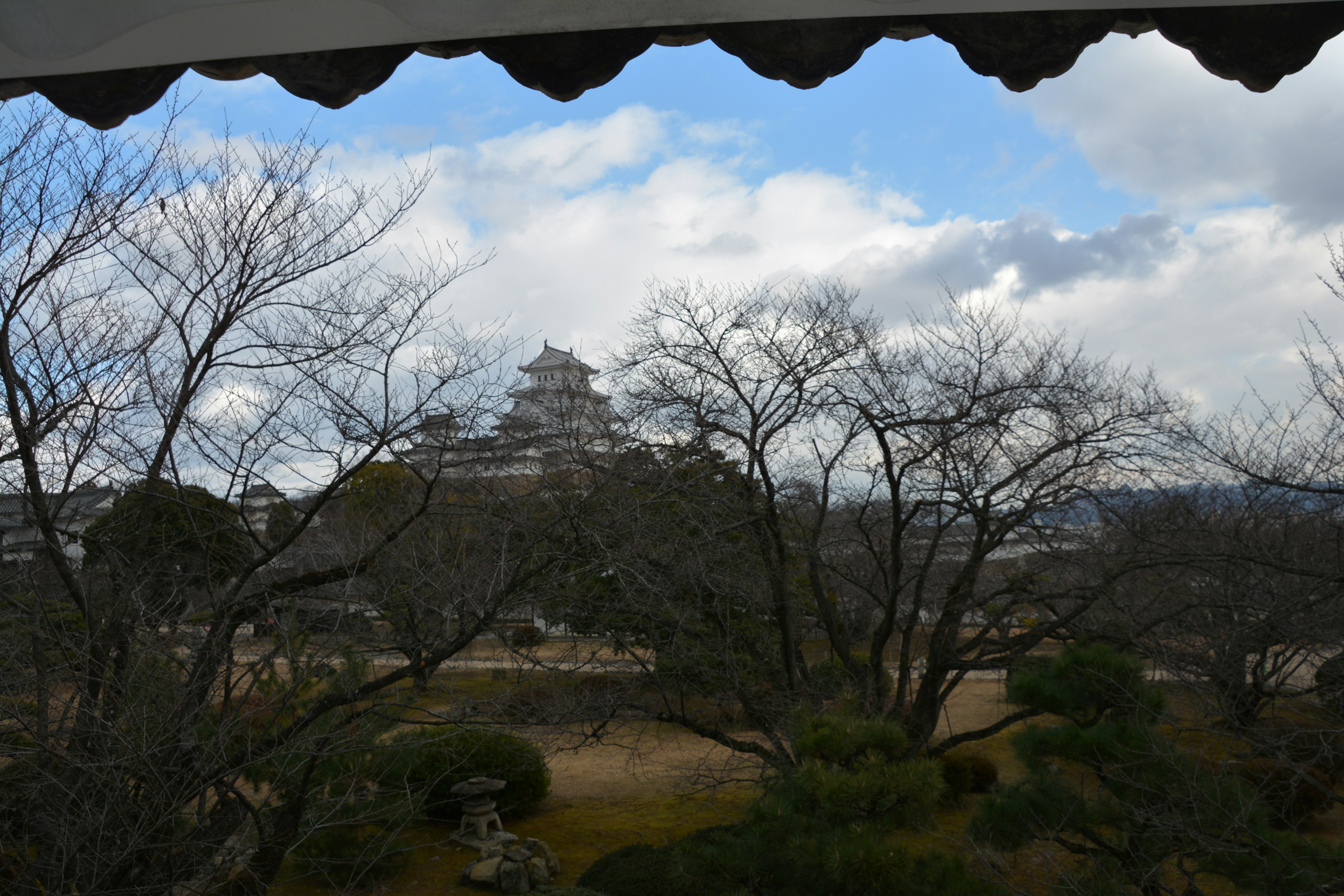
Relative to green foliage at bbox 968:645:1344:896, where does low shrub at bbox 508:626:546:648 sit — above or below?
above

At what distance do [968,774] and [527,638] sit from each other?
5767 mm

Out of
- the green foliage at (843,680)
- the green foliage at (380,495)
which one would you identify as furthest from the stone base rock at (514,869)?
the green foliage at (380,495)

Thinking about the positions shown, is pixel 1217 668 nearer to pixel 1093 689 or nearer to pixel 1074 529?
pixel 1093 689

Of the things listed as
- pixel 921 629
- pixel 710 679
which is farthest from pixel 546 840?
pixel 921 629

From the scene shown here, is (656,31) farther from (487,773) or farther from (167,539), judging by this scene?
(487,773)

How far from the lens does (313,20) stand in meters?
1.64

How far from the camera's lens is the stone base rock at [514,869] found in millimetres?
7699

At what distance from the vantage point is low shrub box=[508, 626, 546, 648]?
6473 mm

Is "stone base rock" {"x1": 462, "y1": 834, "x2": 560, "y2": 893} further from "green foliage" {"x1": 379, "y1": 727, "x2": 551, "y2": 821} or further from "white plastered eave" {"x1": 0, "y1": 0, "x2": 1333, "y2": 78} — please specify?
"white plastered eave" {"x1": 0, "y1": 0, "x2": 1333, "y2": 78}

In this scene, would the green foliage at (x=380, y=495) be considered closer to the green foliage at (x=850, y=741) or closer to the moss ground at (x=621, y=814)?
the moss ground at (x=621, y=814)

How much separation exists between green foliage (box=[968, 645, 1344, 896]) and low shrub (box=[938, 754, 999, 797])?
3.96 m

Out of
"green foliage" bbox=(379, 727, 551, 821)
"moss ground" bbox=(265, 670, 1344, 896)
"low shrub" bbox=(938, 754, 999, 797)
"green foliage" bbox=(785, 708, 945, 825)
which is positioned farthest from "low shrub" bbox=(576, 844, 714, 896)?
"low shrub" bbox=(938, 754, 999, 797)

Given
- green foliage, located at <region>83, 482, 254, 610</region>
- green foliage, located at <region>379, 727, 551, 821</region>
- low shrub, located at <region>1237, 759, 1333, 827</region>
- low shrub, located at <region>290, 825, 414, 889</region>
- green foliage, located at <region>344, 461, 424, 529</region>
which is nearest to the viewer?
green foliage, located at <region>83, 482, 254, 610</region>

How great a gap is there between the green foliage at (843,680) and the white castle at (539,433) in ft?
9.99
